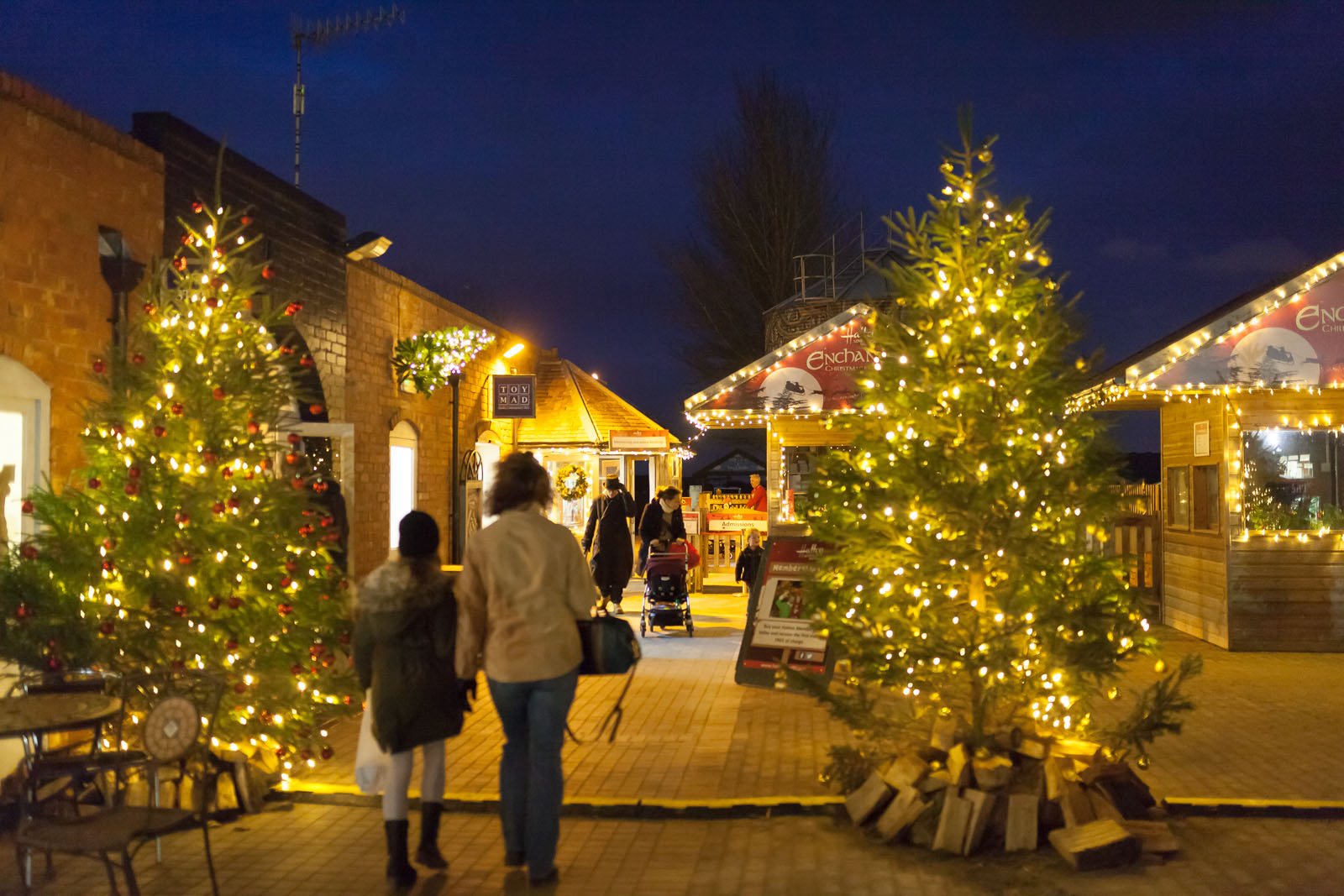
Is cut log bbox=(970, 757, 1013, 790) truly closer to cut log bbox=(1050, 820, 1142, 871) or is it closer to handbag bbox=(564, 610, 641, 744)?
cut log bbox=(1050, 820, 1142, 871)

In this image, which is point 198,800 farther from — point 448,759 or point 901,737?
point 901,737

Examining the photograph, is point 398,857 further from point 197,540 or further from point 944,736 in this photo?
point 944,736

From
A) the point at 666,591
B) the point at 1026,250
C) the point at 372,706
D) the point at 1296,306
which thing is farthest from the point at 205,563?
the point at 1296,306

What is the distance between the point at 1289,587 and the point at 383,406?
10.3 m

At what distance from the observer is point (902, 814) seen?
547 cm

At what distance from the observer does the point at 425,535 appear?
5020 mm

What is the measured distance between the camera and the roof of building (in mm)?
19156

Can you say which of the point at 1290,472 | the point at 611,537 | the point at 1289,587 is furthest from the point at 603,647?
the point at 1290,472

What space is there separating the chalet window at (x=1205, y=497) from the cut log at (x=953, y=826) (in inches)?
318

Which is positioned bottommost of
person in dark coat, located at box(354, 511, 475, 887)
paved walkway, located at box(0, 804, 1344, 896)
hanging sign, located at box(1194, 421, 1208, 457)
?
paved walkway, located at box(0, 804, 1344, 896)

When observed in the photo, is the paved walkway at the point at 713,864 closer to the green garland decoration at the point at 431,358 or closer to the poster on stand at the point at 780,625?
the poster on stand at the point at 780,625

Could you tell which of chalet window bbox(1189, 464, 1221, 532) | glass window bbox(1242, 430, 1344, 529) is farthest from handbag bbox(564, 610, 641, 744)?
glass window bbox(1242, 430, 1344, 529)

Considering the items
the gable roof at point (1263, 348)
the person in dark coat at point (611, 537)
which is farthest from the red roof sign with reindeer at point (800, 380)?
the gable roof at point (1263, 348)

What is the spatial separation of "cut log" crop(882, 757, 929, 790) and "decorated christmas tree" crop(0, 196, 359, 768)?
2.98 m
